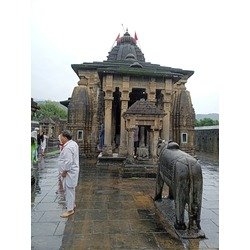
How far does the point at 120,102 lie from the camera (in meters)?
19.4

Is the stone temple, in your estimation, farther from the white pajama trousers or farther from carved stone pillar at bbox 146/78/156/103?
the white pajama trousers

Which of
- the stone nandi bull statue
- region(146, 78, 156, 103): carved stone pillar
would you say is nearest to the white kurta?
the stone nandi bull statue

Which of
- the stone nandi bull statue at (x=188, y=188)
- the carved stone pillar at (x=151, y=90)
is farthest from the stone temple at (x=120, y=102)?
the stone nandi bull statue at (x=188, y=188)

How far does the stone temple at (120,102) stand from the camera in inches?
623

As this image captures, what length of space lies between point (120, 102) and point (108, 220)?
14.5 metres

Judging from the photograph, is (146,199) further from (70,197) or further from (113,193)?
(70,197)

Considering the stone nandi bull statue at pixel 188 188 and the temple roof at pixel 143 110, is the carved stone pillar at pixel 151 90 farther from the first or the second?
the stone nandi bull statue at pixel 188 188

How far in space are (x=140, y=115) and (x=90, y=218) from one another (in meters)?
6.74

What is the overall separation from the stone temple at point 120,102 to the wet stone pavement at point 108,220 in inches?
234

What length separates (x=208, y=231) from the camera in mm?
4773

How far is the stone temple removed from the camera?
15.8 metres

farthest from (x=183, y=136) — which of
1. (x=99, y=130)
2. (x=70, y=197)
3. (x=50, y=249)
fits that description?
(x=50, y=249)

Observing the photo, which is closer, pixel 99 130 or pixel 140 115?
pixel 140 115

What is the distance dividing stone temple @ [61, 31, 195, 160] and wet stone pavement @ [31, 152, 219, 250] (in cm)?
594
